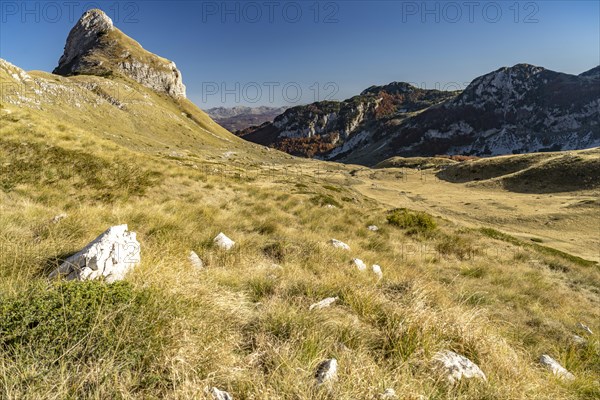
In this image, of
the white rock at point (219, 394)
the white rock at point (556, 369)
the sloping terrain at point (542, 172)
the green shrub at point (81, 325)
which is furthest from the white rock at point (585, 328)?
the sloping terrain at point (542, 172)

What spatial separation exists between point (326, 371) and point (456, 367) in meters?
1.58

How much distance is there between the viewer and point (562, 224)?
125 ft

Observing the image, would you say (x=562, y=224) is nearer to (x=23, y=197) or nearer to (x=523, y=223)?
(x=523, y=223)

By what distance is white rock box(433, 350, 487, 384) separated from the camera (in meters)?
3.18

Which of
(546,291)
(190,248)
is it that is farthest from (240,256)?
(546,291)

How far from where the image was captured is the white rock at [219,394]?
2479mm

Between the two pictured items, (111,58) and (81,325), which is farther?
(111,58)

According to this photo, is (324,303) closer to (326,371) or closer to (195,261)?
(326,371)

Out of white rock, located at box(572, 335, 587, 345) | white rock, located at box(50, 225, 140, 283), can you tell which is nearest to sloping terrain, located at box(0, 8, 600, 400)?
white rock, located at box(572, 335, 587, 345)

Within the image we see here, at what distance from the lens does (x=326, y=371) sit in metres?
2.90

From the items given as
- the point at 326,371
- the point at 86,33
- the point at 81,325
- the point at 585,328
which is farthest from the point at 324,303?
the point at 86,33

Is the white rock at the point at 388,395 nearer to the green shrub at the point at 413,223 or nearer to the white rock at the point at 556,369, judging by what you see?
the white rock at the point at 556,369

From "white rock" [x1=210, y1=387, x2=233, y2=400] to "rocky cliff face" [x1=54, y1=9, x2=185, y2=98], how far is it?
16422 centimetres

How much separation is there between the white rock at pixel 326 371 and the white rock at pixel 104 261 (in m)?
2.86
